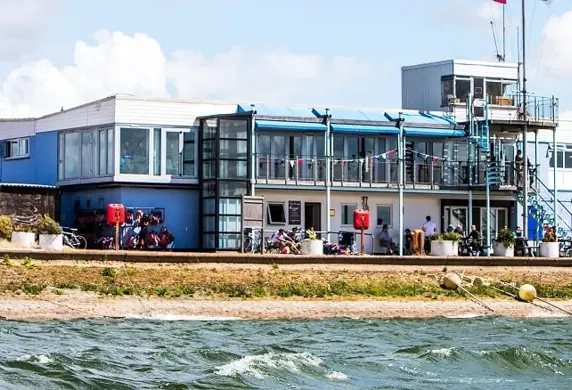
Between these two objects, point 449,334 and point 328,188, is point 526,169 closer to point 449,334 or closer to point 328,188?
point 328,188

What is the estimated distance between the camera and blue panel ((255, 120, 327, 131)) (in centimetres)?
4994

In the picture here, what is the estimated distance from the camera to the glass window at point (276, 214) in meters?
51.0

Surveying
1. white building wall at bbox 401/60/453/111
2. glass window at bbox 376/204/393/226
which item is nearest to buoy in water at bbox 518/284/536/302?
glass window at bbox 376/204/393/226

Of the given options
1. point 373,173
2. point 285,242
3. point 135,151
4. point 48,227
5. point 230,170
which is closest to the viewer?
point 48,227

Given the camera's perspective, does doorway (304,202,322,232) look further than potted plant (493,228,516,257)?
Yes

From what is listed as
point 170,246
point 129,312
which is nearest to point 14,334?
point 129,312

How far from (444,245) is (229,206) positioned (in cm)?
766

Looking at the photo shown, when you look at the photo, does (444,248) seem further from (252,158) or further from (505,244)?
(252,158)

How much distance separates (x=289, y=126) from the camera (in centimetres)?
5016

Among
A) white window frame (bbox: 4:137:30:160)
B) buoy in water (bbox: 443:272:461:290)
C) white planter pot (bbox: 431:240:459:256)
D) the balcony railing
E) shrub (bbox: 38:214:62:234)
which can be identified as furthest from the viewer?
white window frame (bbox: 4:137:30:160)

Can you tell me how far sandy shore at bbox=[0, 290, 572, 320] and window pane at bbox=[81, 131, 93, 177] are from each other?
1500 centimetres

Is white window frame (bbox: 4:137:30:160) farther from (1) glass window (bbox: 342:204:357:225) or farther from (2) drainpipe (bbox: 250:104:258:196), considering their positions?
(1) glass window (bbox: 342:204:357:225)

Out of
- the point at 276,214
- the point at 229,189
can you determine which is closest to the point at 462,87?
the point at 276,214

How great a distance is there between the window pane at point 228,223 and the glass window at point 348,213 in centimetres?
484
